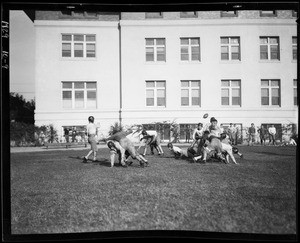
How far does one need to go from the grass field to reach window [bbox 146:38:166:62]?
3.39 ft

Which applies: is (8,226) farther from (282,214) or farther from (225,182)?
(282,214)

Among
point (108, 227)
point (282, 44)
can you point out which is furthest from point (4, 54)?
point (282, 44)

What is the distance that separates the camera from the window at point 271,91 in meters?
2.82

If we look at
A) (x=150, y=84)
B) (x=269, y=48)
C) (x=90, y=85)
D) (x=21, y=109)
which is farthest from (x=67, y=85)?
(x=269, y=48)

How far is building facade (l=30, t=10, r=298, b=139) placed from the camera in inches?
112

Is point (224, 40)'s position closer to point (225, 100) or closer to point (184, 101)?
point (225, 100)

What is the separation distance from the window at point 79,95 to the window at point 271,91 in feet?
5.92

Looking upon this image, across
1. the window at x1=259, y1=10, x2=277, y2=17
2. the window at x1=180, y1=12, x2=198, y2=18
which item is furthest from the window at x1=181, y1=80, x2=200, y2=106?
the window at x1=259, y1=10, x2=277, y2=17

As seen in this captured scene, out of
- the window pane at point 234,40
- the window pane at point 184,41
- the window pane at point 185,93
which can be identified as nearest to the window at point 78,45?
the window pane at point 184,41

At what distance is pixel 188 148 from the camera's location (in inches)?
121

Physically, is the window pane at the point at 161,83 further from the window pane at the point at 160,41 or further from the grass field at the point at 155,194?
the grass field at the point at 155,194

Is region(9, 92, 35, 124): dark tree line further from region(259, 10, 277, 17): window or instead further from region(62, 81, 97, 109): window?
region(259, 10, 277, 17): window

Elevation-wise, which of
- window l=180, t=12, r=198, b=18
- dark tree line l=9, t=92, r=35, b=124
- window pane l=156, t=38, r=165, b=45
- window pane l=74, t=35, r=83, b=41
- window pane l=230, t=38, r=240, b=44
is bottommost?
dark tree line l=9, t=92, r=35, b=124

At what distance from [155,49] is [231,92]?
949mm
